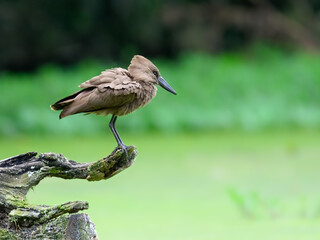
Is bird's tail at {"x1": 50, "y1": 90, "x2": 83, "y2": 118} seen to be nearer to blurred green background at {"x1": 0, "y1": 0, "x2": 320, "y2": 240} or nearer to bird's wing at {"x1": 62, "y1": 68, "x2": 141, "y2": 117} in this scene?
bird's wing at {"x1": 62, "y1": 68, "x2": 141, "y2": 117}

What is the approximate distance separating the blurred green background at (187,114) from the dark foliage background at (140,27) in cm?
2

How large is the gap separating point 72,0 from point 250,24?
8.26 feet

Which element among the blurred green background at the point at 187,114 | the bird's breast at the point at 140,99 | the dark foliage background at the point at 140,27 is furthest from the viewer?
the dark foliage background at the point at 140,27

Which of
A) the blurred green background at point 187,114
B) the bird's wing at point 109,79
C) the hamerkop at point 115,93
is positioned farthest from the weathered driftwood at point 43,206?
the blurred green background at point 187,114

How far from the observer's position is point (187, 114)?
6379 millimetres

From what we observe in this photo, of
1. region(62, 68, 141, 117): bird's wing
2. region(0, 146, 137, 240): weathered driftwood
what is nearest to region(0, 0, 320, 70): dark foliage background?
region(62, 68, 141, 117): bird's wing

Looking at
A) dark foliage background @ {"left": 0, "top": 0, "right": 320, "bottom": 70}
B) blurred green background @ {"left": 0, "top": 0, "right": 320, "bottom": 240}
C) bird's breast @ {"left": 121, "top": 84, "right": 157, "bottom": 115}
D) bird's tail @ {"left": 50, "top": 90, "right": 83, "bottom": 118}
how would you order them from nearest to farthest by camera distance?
1. bird's tail @ {"left": 50, "top": 90, "right": 83, "bottom": 118}
2. bird's breast @ {"left": 121, "top": 84, "right": 157, "bottom": 115}
3. blurred green background @ {"left": 0, "top": 0, "right": 320, "bottom": 240}
4. dark foliage background @ {"left": 0, "top": 0, "right": 320, "bottom": 70}

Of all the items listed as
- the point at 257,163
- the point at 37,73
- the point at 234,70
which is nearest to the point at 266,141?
the point at 257,163

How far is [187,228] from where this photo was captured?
3738 millimetres

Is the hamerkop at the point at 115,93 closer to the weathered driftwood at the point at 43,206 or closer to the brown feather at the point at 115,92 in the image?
the brown feather at the point at 115,92

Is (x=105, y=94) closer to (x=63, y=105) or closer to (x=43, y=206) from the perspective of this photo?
(x=63, y=105)

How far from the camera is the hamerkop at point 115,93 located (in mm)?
2416

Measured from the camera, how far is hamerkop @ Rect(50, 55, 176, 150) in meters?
2.42

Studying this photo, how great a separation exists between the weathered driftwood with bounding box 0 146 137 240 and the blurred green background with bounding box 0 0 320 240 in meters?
1.28
